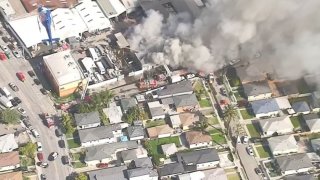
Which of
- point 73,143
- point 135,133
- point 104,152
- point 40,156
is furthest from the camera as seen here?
point 135,133

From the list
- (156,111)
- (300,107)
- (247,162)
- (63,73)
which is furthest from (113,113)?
(300,107)

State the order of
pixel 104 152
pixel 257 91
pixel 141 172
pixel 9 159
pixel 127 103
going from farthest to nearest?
pixel 257 91 → pixel 127 103 → pixel 104 152 → pixel 141 172 → pixel 9 159

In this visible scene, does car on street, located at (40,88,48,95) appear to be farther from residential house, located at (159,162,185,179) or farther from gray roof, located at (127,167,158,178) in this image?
residential house, located at (159,162,185,179)

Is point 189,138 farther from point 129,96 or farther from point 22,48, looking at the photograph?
point 22,48

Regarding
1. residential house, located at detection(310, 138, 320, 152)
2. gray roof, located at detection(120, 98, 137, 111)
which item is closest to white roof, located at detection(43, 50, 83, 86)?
gray roof, located at detection(120, 98, 137, 111)

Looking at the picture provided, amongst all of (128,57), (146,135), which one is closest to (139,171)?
(146,135)

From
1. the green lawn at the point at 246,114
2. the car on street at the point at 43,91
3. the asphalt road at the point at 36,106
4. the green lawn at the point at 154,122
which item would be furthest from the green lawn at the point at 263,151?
the car on street at the point at 43,91

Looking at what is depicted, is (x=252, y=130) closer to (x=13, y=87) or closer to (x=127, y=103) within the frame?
(x=127, y=103)

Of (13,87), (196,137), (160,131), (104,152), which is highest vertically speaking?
(13,87)
